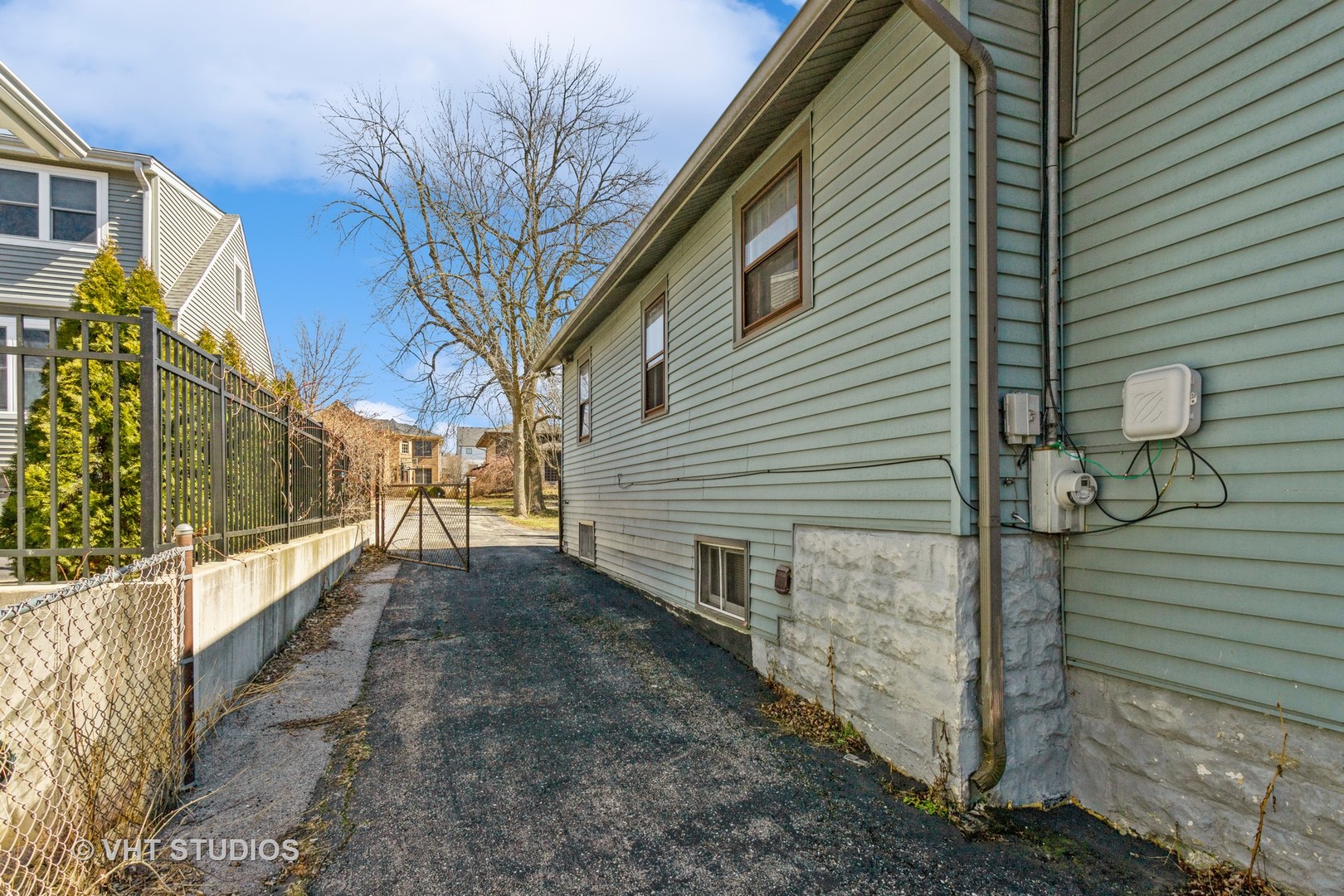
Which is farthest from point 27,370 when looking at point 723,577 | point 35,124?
point 723,577

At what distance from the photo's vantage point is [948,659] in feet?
9.71

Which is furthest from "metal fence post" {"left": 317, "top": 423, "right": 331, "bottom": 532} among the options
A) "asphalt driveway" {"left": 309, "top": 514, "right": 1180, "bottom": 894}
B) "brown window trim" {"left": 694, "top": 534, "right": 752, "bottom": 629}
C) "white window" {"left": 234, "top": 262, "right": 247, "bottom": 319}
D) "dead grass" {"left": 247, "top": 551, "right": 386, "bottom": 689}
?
"white window" {"left": 234, "top": 262, "right": 247, "bottom": 319}

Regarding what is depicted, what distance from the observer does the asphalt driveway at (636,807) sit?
2436 mm

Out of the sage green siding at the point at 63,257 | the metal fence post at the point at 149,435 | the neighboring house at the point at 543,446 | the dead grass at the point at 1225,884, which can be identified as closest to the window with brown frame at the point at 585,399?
the metal fence post at the point at 149,435

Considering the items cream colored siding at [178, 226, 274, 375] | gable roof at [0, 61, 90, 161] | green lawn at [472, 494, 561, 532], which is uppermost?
gable roof at [0, 61, 90, 161]

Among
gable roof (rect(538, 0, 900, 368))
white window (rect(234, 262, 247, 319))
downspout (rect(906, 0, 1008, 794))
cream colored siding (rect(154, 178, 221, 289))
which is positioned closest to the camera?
downspout (rect(906, 0, 1008, 794))

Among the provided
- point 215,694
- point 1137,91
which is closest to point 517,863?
point 215,694

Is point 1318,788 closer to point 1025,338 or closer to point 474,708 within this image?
point 1025,338

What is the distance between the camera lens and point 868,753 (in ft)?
11.5

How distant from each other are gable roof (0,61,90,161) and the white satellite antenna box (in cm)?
1370

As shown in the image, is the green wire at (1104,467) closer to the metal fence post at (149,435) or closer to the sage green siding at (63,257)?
the metal fence post at (149,435)

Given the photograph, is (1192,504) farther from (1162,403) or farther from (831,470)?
(831,470)

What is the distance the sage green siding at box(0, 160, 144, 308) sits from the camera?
11.1m

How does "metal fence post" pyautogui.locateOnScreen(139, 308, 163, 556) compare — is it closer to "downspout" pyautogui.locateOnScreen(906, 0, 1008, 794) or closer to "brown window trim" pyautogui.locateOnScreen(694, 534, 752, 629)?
"brown window trim" pyautogui.locateOnScreen(694, 534, 752, 629)
